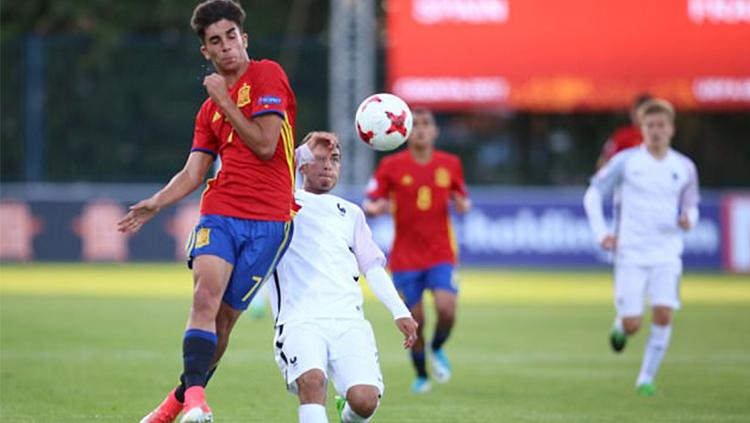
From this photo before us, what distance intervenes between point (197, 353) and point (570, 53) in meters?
19.6

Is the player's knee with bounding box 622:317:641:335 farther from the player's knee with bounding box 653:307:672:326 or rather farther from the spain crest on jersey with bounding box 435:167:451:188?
the spain crest on jersey with bounding box 435:167:451:188

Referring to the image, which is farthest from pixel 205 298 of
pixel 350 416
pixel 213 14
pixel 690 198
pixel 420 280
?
pixel 690 198

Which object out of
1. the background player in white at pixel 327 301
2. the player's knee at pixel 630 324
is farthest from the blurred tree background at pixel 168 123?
the background player in white at pixel 327 301

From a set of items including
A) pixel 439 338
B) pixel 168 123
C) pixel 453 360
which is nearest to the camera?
pixel 439 338

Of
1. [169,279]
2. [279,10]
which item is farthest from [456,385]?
[279,10]

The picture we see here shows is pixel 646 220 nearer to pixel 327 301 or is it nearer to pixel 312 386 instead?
pixel 327 301

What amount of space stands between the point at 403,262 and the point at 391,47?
553 inches

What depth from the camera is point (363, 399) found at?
24.8 ft

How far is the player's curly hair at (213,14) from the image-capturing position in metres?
7.75

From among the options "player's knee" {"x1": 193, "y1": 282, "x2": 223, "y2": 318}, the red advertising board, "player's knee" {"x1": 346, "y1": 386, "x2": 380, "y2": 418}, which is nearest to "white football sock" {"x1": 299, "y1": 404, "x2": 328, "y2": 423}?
"player's knee" {"x1": 346, "y1": 386, "x2": 380, "y2": 418}

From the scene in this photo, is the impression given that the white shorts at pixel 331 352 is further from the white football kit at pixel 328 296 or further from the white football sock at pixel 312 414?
the white football sock at pixel 312 414

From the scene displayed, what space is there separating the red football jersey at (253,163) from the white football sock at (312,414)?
101 cm

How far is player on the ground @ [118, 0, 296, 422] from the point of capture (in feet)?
24.8

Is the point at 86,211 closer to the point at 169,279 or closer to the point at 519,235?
the point at 169,279
